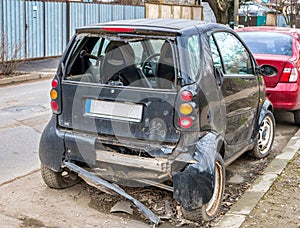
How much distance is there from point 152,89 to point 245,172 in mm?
2348

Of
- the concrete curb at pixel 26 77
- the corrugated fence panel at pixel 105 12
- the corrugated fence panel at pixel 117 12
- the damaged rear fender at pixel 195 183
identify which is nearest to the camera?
the damaged rear fender at pixel 195 183

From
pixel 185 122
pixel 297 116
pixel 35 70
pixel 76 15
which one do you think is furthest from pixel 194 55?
pixel 76 15

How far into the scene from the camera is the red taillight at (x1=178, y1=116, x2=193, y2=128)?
446 centimetres

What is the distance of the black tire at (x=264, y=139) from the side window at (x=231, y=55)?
909mm

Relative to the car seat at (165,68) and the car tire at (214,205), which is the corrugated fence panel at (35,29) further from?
the car tire at (214,205)

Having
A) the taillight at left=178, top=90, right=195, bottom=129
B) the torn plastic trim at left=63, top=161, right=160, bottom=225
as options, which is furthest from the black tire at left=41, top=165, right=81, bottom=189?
the taillight at left=178, top=90, right=195, bottom=129

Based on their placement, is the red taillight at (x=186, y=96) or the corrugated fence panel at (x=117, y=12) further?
the corrugated fence panel at (x=117, y=12)

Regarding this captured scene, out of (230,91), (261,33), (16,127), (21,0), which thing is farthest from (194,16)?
(230,91)

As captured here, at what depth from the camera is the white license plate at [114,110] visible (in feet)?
15.0

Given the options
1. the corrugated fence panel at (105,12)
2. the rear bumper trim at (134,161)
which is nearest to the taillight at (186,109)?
the rear bumper trim at (134,161)

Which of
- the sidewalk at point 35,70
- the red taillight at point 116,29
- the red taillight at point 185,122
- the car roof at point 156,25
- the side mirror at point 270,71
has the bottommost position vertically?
the sidewalk at point 35,70

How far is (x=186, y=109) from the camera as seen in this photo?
4.45 m

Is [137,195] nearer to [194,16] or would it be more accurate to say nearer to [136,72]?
[136,72]

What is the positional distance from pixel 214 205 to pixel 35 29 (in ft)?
48.5
